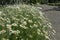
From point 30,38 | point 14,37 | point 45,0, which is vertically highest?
point 14,37

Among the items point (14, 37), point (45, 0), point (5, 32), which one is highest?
point (5, 32)

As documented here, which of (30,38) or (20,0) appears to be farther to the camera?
(20,0)

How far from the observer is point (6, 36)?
2.76 metres

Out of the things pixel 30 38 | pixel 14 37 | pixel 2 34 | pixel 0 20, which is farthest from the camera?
pixel 30 38

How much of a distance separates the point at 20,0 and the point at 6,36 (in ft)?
40.3

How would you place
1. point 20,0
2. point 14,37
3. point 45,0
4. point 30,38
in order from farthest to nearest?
point 45,0 → point 20,0 → point 30,38 → point 14,37

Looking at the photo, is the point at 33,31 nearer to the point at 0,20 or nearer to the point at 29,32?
the point at 29,32

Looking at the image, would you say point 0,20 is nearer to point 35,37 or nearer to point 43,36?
point 35,37

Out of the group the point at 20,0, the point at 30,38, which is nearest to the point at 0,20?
the point at 30,38

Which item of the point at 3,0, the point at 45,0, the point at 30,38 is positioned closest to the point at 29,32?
the point at 30,38

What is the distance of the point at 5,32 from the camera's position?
2.75m

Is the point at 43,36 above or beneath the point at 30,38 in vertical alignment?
beneath

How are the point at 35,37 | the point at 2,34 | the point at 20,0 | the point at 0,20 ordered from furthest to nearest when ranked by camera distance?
the point at 20,0
the point at 35,37
the point at 0,20
the point at 2,34

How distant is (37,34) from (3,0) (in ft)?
46.2
